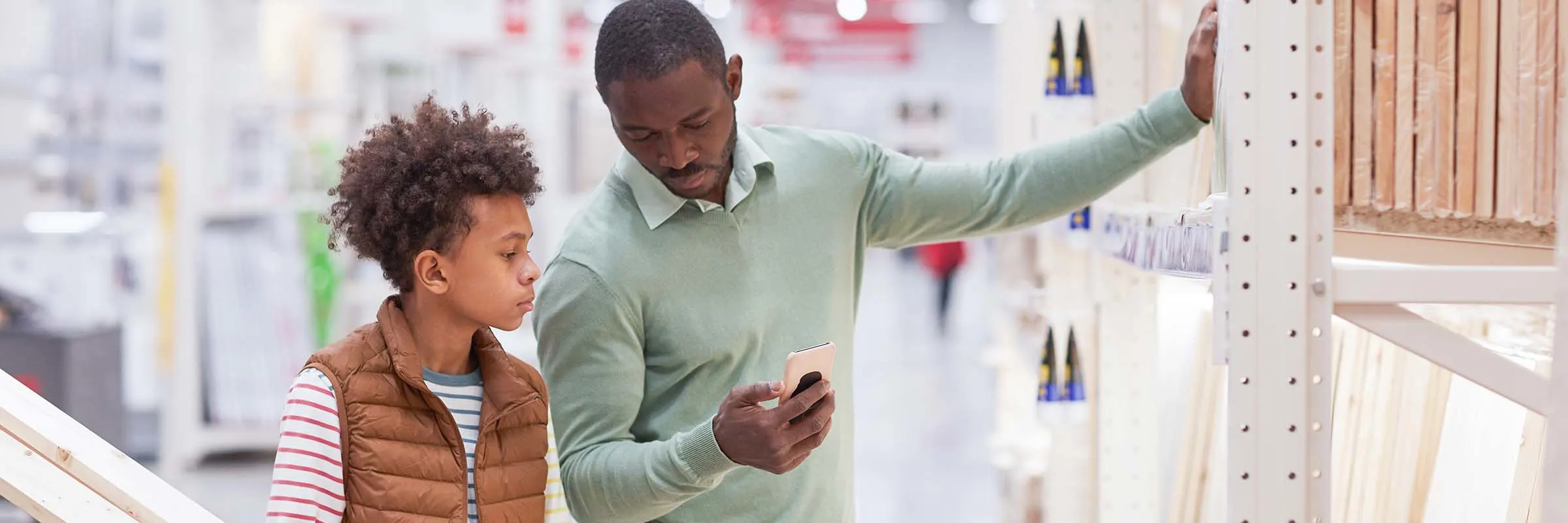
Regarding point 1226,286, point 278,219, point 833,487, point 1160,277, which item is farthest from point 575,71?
point 1226,286

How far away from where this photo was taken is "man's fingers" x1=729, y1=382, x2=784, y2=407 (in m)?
1.52

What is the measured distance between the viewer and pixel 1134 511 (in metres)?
2.78

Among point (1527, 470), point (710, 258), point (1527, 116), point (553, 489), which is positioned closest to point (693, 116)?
point (710, 258)

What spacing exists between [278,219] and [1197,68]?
499 cm

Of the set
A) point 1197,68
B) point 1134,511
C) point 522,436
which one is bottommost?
point 1134,511

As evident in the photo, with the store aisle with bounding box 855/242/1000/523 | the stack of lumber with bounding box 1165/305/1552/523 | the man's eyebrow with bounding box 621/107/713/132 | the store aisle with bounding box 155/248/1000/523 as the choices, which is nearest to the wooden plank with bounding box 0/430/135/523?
the man's eyebrow with bounding box 621/107/713/132

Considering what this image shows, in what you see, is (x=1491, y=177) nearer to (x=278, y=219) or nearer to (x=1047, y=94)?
(x=1047, y=94)

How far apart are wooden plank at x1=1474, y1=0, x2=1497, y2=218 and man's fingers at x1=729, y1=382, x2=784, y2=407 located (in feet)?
2.57

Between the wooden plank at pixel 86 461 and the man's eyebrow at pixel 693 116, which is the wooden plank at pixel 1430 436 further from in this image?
the wooden plank at pixel 86 461

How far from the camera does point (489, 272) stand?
5.21 ft

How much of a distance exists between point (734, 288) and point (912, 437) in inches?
224

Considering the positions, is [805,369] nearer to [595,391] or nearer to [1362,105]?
[595,391]

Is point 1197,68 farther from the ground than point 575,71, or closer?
closer

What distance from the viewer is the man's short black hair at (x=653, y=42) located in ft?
5.42
